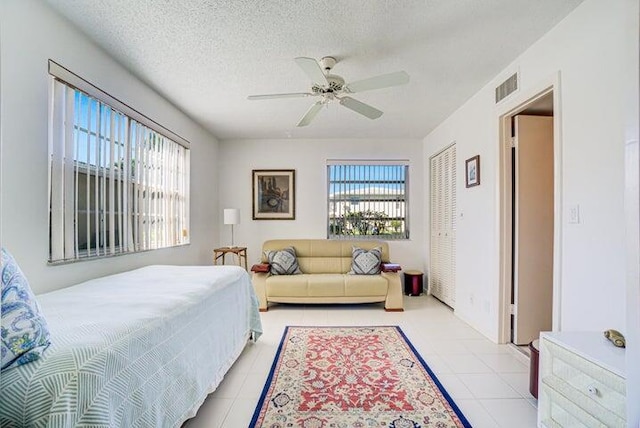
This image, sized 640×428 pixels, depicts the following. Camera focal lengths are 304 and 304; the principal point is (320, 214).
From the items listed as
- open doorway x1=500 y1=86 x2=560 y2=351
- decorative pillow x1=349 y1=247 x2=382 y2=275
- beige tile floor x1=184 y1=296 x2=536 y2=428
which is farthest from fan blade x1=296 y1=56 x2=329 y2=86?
decorative pillow x1=349 y1=247 x2=382 y2=275

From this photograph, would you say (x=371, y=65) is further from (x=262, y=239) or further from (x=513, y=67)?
(x=262, y=239)

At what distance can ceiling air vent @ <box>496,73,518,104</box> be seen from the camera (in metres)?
2.57

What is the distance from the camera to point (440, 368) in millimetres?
2414

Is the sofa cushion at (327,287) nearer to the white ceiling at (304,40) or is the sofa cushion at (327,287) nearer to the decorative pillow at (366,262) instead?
the decorative pillow at (366,262)

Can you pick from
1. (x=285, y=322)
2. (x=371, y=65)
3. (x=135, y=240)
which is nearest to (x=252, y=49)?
(x=371, y=65)

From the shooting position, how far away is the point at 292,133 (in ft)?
15.4

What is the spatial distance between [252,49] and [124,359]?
7.29 feet

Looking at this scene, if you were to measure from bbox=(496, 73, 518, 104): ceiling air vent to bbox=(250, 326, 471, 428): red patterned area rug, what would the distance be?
2411 mm

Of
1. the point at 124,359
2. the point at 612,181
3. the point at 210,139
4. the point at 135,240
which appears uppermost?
the point at 210,139

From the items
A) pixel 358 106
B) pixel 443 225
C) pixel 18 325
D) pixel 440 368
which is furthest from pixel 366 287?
pixel 18 325

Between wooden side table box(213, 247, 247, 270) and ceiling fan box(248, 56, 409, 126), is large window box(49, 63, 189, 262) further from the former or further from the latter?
ceiling fan box(248, 56, 409, 126)

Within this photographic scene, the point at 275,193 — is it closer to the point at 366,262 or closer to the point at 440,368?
the point at 366,262

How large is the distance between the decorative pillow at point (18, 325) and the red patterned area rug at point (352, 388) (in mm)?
1220

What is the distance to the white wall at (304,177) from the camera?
197 inches
